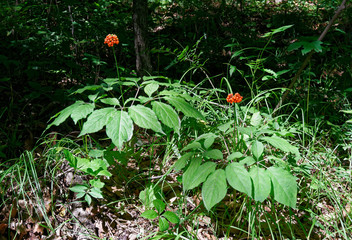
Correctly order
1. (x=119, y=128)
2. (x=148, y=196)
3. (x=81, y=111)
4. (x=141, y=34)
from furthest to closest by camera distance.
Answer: (x=141, y=34), (x=148, y=196), (x=81, y=111), (x=119, y=128)

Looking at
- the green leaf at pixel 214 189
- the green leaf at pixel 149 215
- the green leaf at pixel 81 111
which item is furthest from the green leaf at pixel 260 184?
the green leaf at pixel 81 111

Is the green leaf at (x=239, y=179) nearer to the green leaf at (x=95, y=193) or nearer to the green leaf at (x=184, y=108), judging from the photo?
the green leaf at (x=184, y=108)

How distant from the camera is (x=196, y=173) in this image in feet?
3.60

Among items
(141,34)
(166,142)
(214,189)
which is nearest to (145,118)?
(214,189)

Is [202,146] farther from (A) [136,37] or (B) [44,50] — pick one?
(B) [44,50]

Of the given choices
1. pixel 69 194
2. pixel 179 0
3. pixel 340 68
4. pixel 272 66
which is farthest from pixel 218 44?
pixel 69 194

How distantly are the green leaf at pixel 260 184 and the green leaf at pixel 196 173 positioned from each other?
0.18 metres

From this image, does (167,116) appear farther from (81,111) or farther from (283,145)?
(283,145)

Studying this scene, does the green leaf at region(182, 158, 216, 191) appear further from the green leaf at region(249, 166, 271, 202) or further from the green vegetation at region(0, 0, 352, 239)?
the green leaf at region(249, 166, 271, 202)

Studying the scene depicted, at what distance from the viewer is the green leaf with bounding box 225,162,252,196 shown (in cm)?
99

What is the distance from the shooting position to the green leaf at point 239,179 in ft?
3.24

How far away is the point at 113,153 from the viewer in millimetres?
1602

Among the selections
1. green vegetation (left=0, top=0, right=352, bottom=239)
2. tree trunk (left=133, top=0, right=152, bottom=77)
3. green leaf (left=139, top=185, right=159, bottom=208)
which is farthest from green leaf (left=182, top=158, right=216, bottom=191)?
tree trunk (left=133, top=0, right=152, bottom=77)

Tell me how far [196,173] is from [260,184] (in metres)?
0.27
